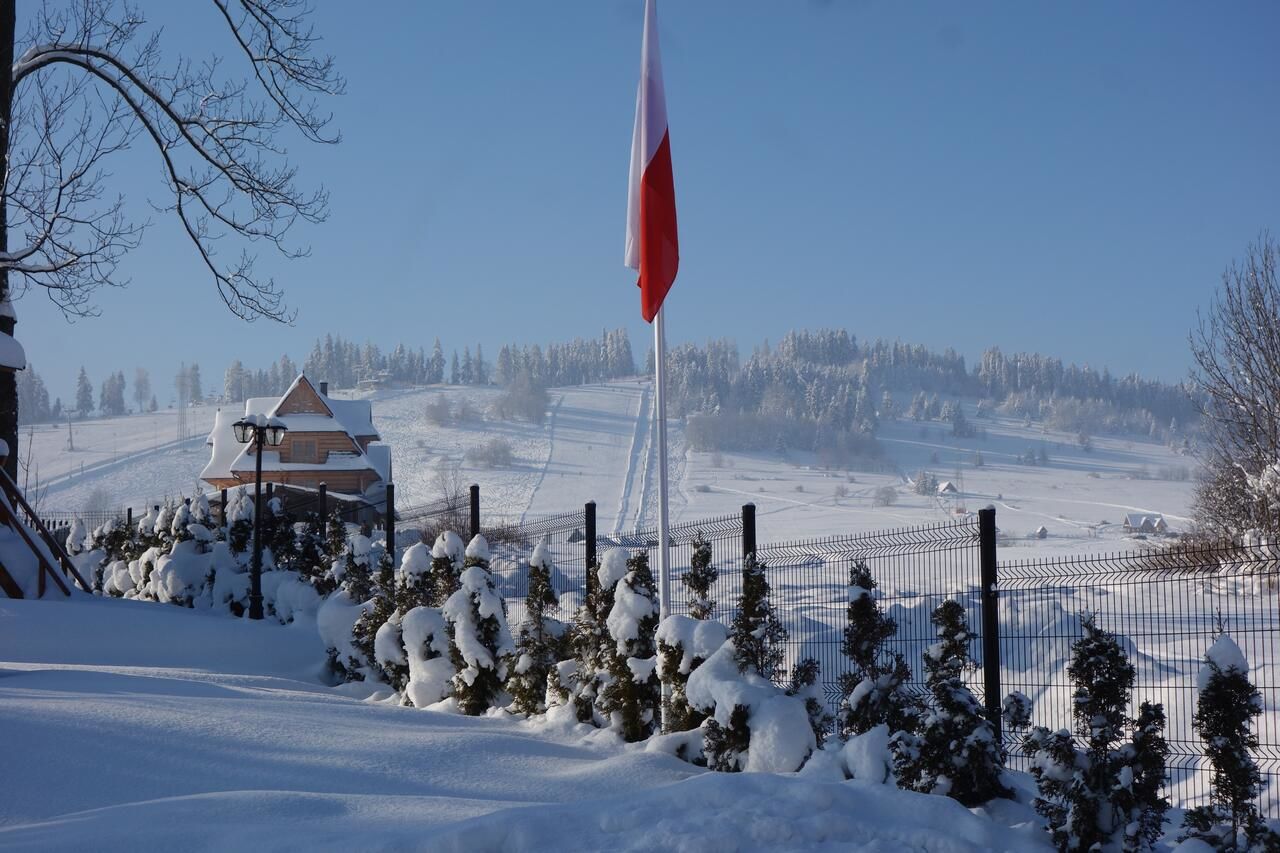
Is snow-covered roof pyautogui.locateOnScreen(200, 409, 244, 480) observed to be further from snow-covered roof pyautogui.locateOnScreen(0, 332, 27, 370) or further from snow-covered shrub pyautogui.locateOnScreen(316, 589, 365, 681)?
snow-covered shrub pyautogui.locateOnScreen(316, 589, 365, 681)

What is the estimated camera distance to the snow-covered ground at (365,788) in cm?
425

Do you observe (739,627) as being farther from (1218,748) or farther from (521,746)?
(1218,748)

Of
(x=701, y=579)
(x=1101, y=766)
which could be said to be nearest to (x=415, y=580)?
(x=701, y=579)

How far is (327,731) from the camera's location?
6969 millimetres

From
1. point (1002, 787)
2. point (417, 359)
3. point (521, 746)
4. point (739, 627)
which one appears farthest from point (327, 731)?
point (417, 359)

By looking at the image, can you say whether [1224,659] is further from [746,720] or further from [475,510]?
[475,510]

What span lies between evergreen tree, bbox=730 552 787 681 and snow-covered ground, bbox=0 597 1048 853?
0.99 meters

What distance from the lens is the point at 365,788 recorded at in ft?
18.5

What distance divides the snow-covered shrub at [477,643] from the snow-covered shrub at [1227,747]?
5.90 meters

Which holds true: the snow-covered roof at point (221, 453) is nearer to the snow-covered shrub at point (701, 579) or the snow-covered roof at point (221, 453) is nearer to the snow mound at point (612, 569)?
the snow mound at point (612, 569)

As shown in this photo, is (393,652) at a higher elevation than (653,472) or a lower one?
higher

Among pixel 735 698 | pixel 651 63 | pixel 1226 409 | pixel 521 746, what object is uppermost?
pixel 651 63

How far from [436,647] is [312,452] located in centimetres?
3921

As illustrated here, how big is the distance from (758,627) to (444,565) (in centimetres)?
490
